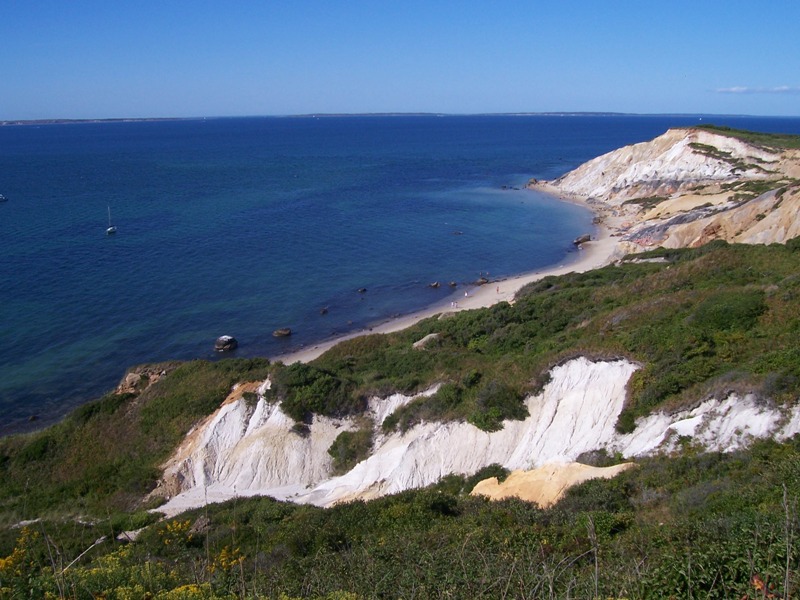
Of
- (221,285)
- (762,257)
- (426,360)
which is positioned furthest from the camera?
(221,285)

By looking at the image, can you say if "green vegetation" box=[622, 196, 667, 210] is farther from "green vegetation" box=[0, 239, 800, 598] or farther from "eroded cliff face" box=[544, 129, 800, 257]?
"green vegetation" box=[0, 239, 800, 598]

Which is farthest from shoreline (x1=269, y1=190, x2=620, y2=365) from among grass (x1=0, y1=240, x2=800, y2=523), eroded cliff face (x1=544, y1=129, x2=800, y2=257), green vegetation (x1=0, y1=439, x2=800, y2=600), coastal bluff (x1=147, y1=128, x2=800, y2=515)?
green vegetation (x1=0, y1=439, x2=800, y2=600)

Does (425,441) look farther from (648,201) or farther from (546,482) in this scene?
(648,201)

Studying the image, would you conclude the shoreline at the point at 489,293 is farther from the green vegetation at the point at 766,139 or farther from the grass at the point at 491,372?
the green vegetation at the point at 766,139

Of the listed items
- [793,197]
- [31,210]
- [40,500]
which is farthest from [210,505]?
[31,210]

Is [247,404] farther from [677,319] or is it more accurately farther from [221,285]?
[221,285]

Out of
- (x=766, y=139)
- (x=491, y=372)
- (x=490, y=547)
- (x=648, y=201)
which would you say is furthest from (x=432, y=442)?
(x=766, y=139)

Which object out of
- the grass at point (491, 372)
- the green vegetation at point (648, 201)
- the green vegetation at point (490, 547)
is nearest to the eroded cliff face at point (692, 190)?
the green vegetation at point (648, 201)
